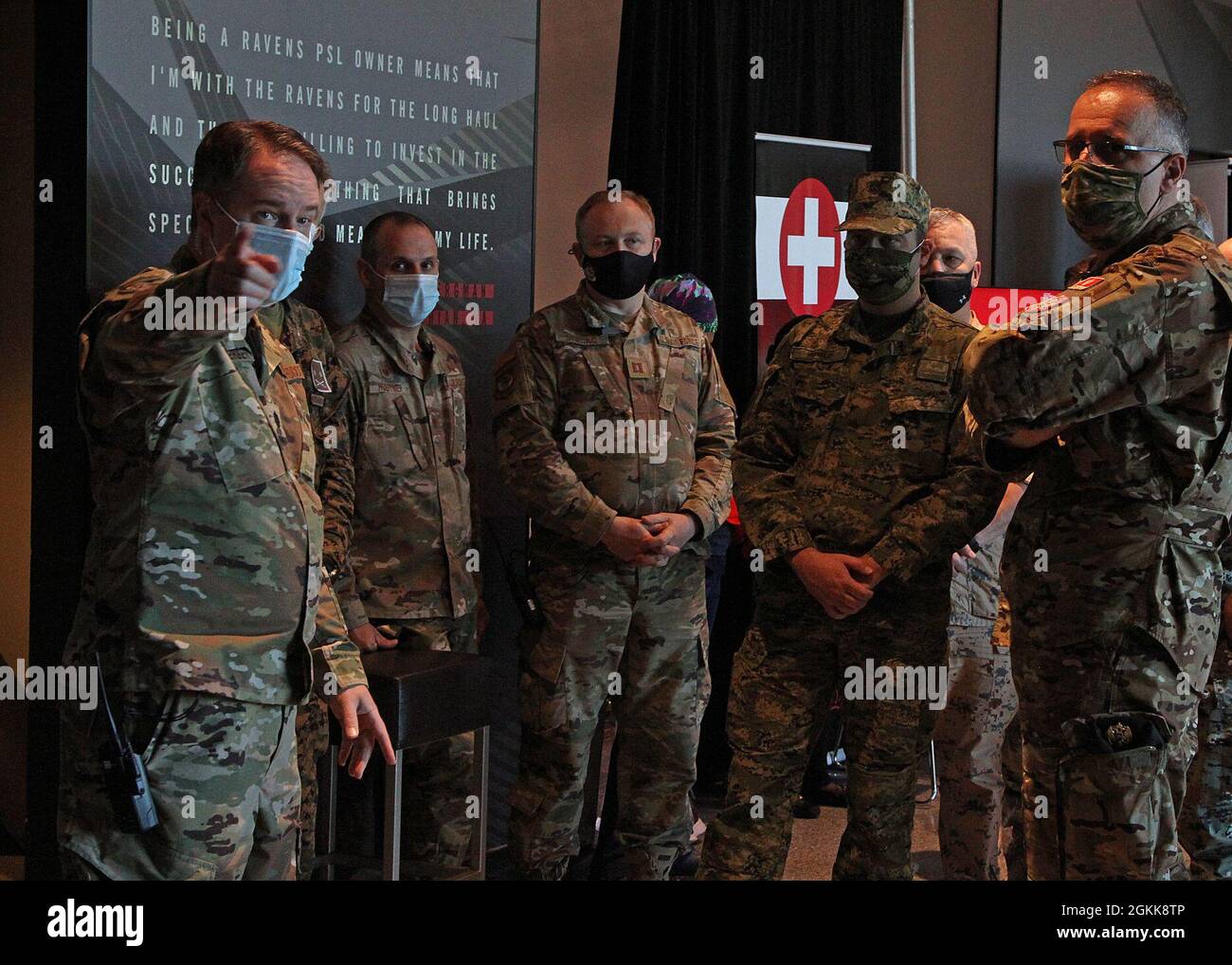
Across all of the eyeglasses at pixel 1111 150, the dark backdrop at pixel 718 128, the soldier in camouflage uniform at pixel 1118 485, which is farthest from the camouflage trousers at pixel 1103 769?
the dark backdrop at pixel 718 128

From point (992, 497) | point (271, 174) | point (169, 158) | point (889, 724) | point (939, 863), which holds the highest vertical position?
point (169, 158)

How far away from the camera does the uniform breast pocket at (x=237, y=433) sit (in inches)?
73.7

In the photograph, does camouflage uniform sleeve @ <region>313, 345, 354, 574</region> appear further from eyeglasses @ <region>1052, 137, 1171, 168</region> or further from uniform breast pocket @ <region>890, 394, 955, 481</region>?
eyeglasses @ <region>1052, 137, 1171, 168</region>

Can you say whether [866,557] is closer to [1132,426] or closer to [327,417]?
[1132,426]

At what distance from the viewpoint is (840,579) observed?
264 cm

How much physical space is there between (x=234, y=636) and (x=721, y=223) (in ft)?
11.4

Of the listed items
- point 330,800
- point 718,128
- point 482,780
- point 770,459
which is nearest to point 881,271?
point 770,459

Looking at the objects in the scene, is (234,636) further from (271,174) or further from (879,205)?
(879,205)

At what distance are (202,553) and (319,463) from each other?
4.48ft

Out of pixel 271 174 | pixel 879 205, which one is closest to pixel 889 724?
pixel 879 205

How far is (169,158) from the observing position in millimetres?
3135

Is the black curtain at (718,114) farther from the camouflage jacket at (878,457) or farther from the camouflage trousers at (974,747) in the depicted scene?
the camouflage jacket at (878,457)

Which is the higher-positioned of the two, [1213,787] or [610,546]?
[610,546]

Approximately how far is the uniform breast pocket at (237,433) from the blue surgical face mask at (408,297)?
58.0 inches
